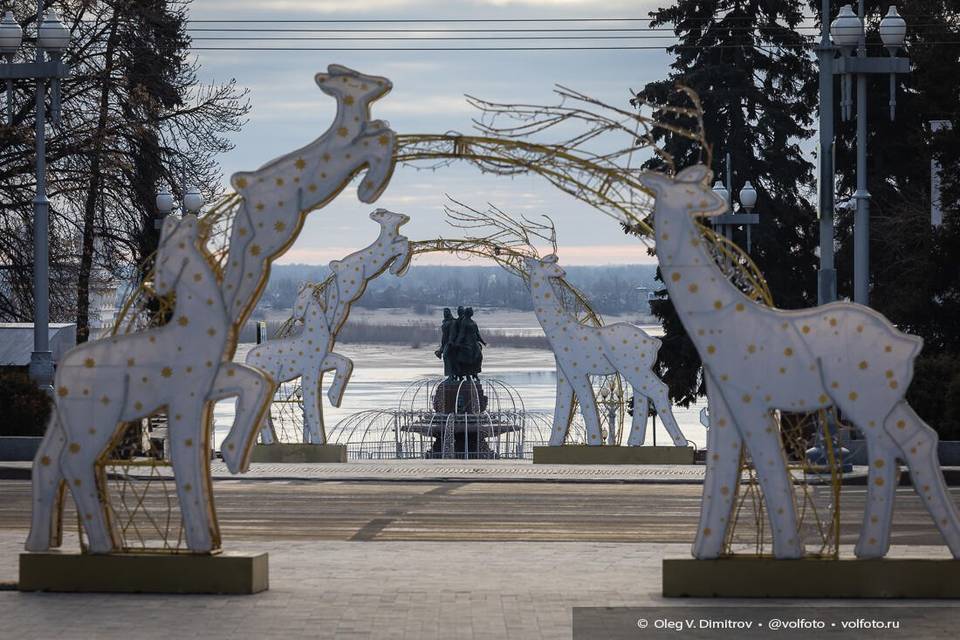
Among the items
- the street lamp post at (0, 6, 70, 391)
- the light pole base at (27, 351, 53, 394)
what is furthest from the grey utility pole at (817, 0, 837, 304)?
the light pole base at (27, 351, 53, 394)

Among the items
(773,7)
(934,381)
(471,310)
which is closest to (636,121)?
(934,381)

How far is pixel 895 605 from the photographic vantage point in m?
12.9

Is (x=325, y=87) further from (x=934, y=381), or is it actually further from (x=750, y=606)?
(x=934, y=381)

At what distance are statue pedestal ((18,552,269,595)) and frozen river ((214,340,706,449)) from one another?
30096mm

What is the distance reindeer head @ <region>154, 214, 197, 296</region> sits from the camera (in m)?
13.4

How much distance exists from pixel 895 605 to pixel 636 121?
426 cm

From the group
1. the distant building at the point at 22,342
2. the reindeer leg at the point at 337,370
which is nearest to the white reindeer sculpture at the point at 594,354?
the reindeer leg at the point at 337,370

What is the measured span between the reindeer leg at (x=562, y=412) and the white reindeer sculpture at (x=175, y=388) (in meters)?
16.4

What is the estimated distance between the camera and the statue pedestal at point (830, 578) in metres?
13.1

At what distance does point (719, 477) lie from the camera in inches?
518

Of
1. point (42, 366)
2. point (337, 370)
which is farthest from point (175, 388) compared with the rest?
point (337, 370)

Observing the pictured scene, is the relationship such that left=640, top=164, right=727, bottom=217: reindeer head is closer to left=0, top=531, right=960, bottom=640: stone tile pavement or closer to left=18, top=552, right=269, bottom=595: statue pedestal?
left=0, top=531, right=960, bottom=640: stone tile pavement

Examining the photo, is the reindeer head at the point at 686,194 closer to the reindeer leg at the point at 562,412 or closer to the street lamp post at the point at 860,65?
the street lamp post at the point at 860,65

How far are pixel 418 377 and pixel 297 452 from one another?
92.1 ft
